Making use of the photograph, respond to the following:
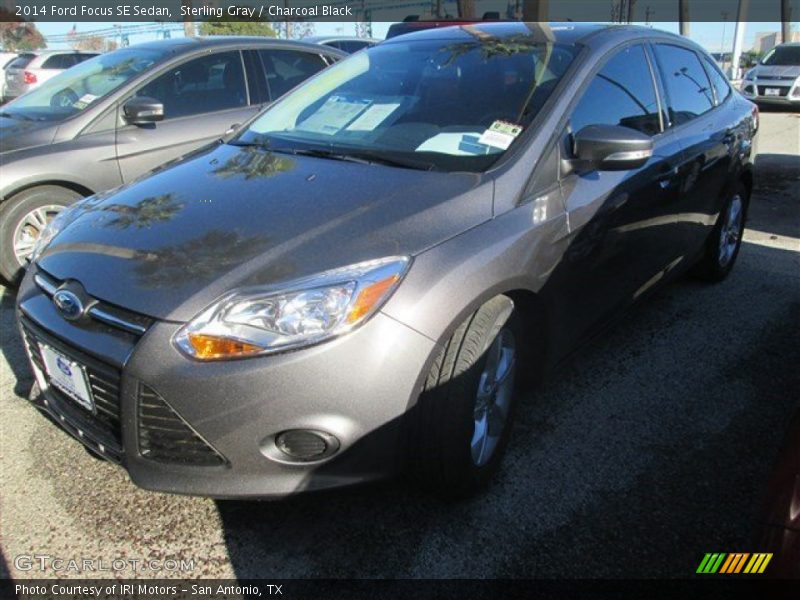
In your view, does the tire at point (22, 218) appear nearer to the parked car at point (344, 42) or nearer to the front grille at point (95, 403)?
the front grille at point (95, 403)

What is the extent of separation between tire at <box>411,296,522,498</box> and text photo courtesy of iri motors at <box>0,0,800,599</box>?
0.01 m

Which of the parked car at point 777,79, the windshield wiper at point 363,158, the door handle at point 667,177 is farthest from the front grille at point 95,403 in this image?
the parked car at point 777,79

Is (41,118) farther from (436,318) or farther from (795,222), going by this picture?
(795,222)

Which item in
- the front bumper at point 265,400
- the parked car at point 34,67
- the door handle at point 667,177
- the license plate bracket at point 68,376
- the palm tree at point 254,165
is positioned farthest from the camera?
the parked car at point 34,67

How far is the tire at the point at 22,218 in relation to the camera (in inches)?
162

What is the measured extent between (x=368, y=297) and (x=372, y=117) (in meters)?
1.29

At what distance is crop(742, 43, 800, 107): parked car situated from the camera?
1577 cm

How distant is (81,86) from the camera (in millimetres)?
4836

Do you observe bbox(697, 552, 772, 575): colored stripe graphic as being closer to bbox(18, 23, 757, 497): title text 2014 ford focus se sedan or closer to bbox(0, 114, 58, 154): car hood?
bbox(18, 23, 757, 497): title text 2014 ford focus se sedan

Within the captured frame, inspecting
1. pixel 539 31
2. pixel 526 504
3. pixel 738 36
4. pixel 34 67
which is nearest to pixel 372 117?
pixel 539 31

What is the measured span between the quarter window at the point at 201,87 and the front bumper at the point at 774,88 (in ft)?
48.9

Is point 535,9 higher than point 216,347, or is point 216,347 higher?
point 535,9

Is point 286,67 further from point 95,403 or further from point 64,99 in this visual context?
point 95,403

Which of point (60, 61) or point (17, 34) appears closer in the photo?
point (60, 61)
